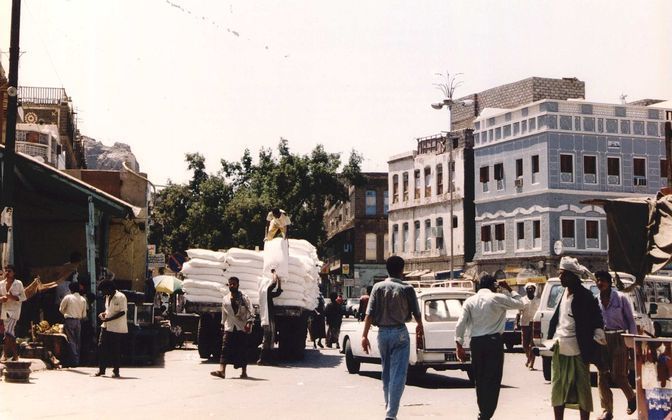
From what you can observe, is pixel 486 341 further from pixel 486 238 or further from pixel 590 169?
pixel 486 238

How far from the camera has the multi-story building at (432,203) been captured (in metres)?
65.4

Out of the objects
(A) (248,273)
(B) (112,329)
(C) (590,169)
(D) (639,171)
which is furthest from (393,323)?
(D) (639,171)

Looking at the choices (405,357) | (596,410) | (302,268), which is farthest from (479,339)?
(302,268)

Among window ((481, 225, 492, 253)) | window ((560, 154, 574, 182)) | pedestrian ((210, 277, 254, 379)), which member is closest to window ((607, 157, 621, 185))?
window ((560, 154, 574, 182))

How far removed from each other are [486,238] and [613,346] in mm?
49432

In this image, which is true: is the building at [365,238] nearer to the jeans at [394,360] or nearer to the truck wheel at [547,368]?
the truck wheel at [547,368]

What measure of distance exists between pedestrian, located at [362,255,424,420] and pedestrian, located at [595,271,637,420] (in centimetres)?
222

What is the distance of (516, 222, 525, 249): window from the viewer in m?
58.7

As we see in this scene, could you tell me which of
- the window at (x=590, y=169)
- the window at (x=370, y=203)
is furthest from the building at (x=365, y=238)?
the window at (x=590, y=169)

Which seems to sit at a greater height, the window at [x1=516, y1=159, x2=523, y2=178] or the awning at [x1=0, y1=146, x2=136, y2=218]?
the window at [x1=516, y1=159, x2=523, y2=178]

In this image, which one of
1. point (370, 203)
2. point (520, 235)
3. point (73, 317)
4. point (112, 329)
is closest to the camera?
point (112, 329)

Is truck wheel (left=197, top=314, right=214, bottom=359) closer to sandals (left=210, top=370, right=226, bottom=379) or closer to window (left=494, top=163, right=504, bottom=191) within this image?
sandals (left=210, top=370, right=226, bottom=379)

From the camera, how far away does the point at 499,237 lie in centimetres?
6091

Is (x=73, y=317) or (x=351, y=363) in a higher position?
(x=73, y=317)
